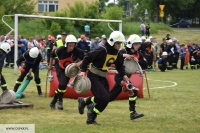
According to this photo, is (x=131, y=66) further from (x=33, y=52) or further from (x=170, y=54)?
(x=170, y=54)

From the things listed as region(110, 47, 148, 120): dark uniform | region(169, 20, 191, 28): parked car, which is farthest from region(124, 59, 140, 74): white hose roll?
region(169, 20, 191, 28): parked car

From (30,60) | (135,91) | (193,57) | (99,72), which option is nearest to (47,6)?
(193,57)

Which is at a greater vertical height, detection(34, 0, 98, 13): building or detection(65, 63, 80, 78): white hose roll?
detection(34, 0, 98, 13): building

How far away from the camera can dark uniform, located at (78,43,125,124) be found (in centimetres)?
1064

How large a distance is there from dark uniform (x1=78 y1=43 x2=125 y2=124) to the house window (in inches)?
2443

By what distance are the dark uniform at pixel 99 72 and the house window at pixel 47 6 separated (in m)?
62.1

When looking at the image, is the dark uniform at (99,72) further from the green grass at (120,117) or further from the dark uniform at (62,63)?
the dark uniform at (62,63)

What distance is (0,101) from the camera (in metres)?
13.2

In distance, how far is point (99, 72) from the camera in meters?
10.9

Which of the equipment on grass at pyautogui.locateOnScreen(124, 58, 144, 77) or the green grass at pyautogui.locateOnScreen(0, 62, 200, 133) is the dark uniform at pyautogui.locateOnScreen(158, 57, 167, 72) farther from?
the equipment on grass at pyautogui.locateOnScreen(124, 58, 144, 77)

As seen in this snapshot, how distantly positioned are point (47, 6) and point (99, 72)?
63132mm

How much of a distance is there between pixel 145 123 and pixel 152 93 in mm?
6439

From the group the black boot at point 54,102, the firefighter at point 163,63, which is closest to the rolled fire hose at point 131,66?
the black boot at point 54,102

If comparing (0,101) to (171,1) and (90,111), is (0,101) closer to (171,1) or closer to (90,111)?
(90,111)
